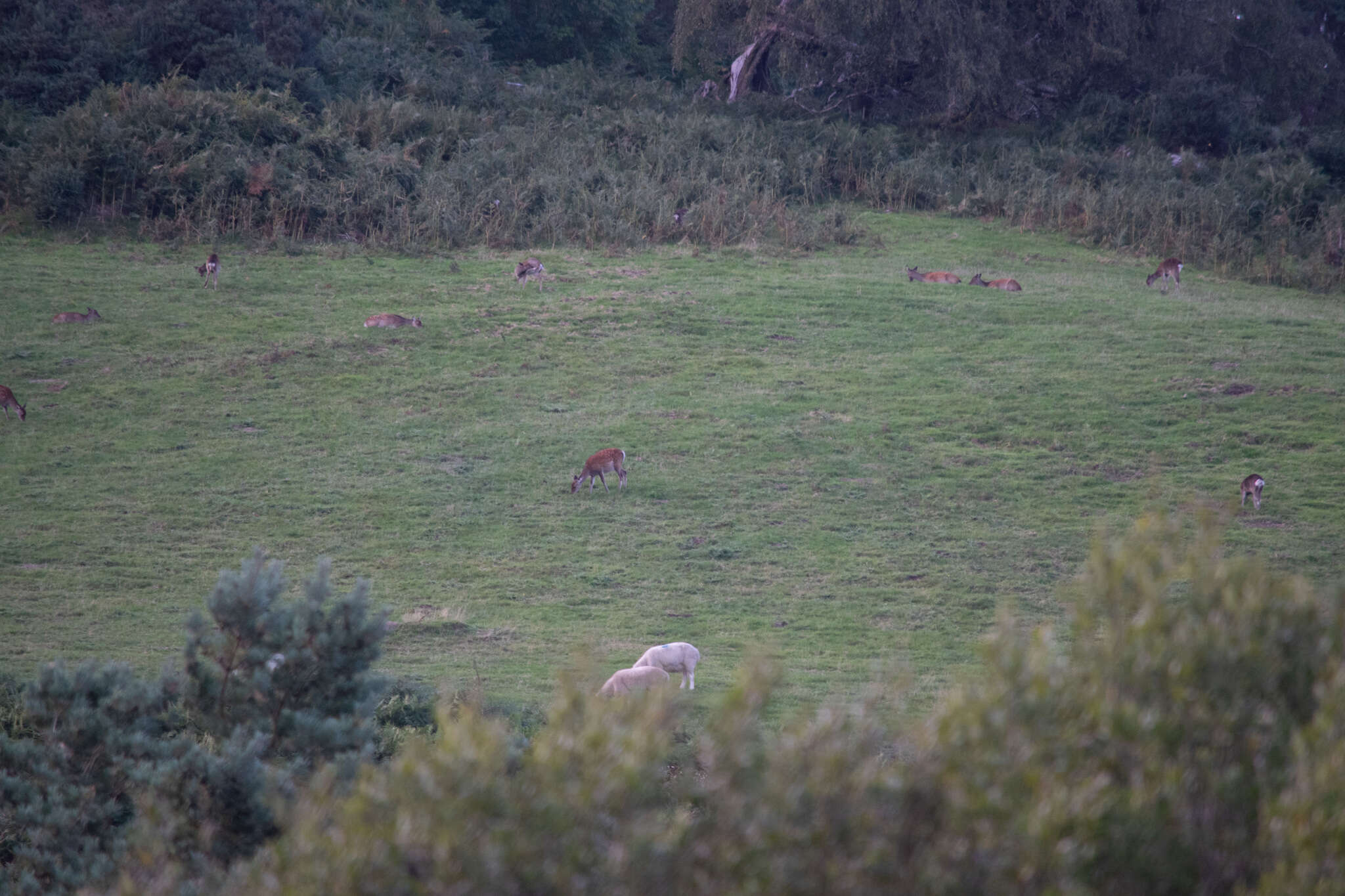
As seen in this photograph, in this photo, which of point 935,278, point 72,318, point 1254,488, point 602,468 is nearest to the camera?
point 1254,488

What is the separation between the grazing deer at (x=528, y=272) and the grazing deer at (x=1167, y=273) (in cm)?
1269

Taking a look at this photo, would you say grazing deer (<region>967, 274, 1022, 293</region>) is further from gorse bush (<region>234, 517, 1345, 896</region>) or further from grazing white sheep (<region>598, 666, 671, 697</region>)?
gorse bush (<region>234, 517, 1345, 896</region>)

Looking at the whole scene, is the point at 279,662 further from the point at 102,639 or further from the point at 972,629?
the point at 972,629

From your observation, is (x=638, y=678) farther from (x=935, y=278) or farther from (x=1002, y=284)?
(x=1002, y=284)

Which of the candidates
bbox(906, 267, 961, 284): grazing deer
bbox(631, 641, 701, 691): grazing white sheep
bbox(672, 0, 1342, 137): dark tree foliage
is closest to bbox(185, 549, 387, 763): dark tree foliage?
bbox(631, 641, 701, 691): grazing white sheep

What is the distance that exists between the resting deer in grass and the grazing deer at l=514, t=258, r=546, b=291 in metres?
5.50

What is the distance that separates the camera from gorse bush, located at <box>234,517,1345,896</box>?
3420mm

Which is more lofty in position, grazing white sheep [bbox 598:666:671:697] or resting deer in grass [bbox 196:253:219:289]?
resting deer in grass [bbox 196:253:219:289]

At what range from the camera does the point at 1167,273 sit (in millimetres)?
23938

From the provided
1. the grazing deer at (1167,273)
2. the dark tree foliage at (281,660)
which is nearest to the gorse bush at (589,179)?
the grazing deer at (1167,273)

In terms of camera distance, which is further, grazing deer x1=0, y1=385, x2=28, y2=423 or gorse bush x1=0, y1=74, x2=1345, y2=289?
gorse bush x1=0, y1=74, x2=1345, y2=289

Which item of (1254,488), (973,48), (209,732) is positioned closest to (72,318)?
(209,732)

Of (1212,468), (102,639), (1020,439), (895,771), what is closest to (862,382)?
(1020,439)

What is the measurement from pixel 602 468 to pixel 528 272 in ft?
25.7
